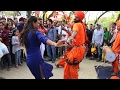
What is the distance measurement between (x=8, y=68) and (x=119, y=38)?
369cm

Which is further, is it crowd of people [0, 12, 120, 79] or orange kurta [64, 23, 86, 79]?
orange kurta [64, 23, 86, 79]

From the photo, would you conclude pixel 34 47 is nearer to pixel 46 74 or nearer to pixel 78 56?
pixel 46 74

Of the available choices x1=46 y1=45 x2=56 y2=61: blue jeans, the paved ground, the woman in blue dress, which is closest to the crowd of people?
the woman in blue dress

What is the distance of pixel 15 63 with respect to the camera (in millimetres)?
6484

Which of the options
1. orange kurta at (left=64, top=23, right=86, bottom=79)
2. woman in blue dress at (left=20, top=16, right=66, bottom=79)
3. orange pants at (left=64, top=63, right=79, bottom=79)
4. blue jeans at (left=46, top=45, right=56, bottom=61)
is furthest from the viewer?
blue jeans at (left=46, top=45, right=56, bottom=61)

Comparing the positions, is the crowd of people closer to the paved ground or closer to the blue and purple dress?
the blue and purple dress

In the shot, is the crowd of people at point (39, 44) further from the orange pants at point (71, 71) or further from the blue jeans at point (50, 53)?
the blue jeans at point (50, 53)

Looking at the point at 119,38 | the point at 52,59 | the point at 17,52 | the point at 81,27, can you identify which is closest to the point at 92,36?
the point at 52,59

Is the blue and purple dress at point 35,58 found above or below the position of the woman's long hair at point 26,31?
below

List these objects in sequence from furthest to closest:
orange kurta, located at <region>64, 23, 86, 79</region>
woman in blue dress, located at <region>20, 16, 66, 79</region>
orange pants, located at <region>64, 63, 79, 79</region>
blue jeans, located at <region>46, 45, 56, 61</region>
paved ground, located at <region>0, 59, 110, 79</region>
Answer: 1. blue jeans, located at <region>46, 45, 56, 61</region>
2. paved ground, located at <region>0, 59, 110, 79</region>
3. orange pants, located at <region>64, 63, 79, 79</region>
4. orange kurta, located at <region>64, 23, 86, 79</region>
5. woman in blue dress, located at <region>20, 16, 66, 79</region>

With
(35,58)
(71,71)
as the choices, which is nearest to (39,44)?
(35,58)

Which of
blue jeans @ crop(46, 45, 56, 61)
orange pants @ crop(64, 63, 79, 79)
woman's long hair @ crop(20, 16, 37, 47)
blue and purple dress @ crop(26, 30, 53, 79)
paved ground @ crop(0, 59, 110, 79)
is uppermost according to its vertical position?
woman's long hair @ crop(20, 16, 37, 47)

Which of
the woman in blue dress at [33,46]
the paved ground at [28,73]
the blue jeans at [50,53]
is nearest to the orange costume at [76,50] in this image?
the woman in blue dress at [33,46]

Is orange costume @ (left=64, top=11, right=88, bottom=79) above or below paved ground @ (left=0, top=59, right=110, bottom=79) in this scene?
above
